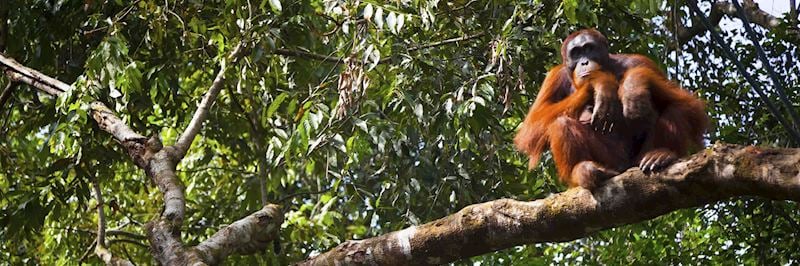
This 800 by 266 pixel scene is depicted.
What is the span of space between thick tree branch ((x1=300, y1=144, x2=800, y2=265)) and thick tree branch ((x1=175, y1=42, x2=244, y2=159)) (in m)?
1.31

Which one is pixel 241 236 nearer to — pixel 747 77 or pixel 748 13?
pixel 747 77

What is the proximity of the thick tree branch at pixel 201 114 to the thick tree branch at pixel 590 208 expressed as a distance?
131 centimetres

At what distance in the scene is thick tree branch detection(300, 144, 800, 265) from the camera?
3383 mm

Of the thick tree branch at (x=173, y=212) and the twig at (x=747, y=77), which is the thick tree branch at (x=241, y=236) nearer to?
the thick tree branch at (x=173, y=212)

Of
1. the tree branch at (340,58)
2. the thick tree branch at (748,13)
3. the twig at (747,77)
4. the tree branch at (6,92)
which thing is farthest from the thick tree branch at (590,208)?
the thick tree branch at (748,13)

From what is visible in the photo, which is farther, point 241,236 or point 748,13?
point 748,13

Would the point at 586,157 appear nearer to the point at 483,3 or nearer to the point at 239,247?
the point at 239,247

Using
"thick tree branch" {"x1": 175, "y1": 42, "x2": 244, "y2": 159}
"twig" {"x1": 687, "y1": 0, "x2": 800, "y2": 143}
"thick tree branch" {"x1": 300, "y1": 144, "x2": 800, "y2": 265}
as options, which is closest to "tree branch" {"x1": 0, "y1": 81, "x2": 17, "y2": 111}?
"thick tree branch" {"x1": 175, "y1": 42, "x2": 244, "y2": 159}

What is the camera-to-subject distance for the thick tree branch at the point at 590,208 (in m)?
3.38

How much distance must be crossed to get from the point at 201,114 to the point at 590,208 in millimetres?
2692

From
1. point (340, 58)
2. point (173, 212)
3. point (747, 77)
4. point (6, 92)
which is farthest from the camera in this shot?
point (6, 92)

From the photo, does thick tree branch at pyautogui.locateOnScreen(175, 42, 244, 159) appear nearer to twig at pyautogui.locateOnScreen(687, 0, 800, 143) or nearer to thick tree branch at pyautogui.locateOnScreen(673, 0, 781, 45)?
twig at pyautogui.locateOnScreen(687, 0, 800, 143)

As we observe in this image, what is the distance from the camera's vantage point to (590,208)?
12.9 ft

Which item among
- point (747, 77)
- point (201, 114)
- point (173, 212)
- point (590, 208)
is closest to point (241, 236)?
point (173, 212)
